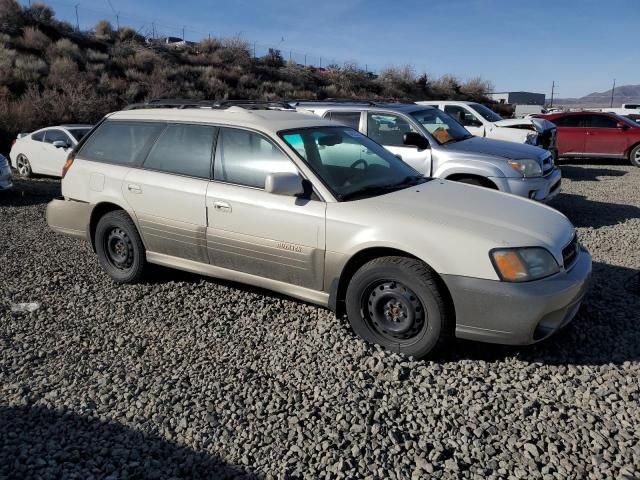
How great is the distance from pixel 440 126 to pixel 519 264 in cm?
543

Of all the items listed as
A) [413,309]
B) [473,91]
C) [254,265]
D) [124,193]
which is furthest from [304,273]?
[473,91]

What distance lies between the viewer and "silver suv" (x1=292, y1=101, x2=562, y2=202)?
293 inches

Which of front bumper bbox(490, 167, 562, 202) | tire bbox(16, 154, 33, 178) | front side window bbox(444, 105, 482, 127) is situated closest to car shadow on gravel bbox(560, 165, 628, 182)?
front side window bbox(444, 105, 482, 127)

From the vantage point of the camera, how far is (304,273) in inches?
163

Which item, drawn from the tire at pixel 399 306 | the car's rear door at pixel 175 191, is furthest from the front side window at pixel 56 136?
the tire at pixel 399 306

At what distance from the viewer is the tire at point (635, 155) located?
1542 centimetres

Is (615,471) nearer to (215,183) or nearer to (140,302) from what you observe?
(215,183)

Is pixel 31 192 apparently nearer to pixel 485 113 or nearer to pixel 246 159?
pixel 246 159

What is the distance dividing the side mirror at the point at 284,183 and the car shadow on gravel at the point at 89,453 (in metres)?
1.90

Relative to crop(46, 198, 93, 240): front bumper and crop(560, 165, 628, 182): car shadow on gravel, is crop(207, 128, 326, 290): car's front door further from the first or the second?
crop(560, 165, 628, 182): car shadow on gravel

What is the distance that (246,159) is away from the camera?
4.50 meters

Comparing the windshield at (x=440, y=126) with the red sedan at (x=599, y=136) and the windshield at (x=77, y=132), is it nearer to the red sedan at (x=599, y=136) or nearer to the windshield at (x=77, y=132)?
the windshield at (x=77, y=132)

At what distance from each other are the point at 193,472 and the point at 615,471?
2.12 meters

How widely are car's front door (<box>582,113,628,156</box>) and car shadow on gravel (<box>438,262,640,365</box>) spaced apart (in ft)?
41.3
